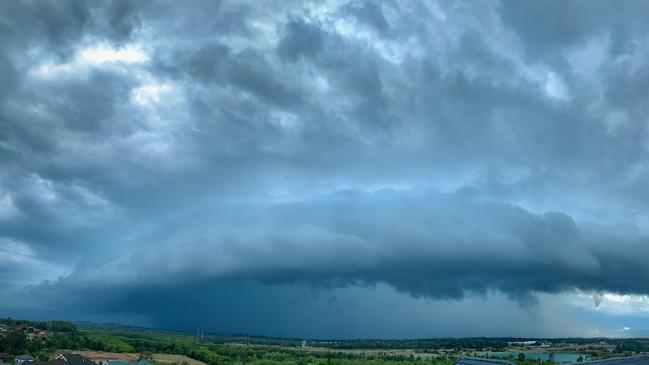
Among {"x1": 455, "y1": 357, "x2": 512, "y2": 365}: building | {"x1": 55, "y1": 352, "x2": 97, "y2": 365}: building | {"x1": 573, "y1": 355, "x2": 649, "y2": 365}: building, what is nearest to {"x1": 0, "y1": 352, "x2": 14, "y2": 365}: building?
{"x1": 55, "y1": 352, "x2": 97, "y2": 365}: building

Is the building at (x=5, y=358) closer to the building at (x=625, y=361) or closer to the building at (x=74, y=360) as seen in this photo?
the building at (x=74, y=360)

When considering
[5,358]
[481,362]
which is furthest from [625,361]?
[5,358]

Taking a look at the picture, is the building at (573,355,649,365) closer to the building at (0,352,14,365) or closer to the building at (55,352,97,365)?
the building at (55,352,97,365)

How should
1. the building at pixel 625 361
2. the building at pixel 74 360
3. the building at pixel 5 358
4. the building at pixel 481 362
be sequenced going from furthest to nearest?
1. the building at pixel 5 358
2. the building at pixel 74 360
3. the building at pixel 625 361
4. the building at pixel 481 362

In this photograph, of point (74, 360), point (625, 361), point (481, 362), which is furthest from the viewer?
point (74, 360)

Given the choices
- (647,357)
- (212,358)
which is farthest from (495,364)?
(212,358)

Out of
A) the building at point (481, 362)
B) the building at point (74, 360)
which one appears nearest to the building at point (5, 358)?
the building at point (74, 360)

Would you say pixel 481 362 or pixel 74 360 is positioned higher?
pixel 481 362

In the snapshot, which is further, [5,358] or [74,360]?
[5,358]

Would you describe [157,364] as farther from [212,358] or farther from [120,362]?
[212,358]

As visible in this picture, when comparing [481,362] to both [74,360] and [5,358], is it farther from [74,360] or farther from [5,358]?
[5,358]

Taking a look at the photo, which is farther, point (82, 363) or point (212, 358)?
point (212, 358)
